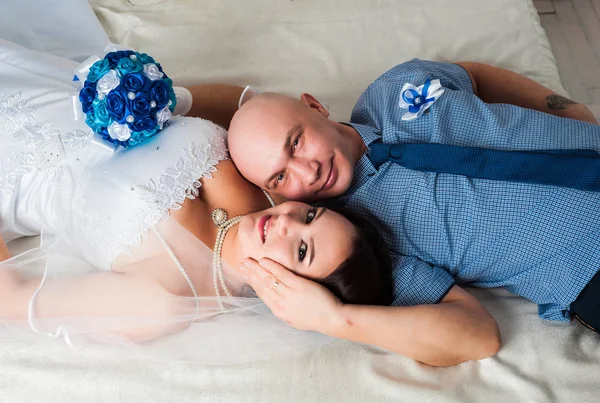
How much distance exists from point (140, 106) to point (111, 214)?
11.0 inches

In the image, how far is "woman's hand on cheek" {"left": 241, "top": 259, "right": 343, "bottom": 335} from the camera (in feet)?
4.47

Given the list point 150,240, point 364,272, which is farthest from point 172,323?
point 364,272

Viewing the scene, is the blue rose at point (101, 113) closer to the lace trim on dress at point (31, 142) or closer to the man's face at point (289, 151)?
the lace trim on dress at point (31, 142)

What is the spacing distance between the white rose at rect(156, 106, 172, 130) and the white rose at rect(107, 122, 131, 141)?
93mm

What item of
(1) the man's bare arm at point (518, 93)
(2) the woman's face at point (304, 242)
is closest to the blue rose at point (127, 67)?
(2) the woman's face at point (304, 242)

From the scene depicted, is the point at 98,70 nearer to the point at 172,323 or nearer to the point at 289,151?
the point at 289,151

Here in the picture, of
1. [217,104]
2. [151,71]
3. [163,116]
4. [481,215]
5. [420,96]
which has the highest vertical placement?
[151,71]

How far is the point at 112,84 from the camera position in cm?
142

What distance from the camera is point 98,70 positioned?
145 centimetres

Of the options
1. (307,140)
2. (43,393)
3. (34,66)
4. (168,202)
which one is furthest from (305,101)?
(43,393)

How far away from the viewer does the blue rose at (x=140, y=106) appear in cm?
142

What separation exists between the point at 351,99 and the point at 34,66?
1081mm

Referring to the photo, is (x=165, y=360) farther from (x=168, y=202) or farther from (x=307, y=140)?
(x=307, y=140)

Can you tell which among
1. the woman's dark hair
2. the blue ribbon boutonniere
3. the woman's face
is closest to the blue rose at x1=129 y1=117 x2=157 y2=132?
the woman's face
